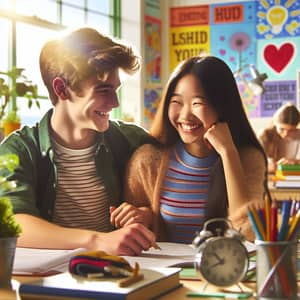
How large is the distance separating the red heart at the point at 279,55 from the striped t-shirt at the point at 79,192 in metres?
6.19

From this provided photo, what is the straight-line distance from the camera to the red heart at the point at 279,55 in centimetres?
813

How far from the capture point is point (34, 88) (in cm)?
166

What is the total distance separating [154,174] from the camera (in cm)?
217

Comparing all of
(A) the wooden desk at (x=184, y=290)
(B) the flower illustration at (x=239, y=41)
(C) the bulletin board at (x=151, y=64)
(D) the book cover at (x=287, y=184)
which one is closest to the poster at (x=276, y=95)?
(B) the flower illustration at (x=239, y=41)

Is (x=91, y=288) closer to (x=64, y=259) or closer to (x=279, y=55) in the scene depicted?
(x=64, y=259)

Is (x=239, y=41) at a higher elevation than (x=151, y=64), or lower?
higher

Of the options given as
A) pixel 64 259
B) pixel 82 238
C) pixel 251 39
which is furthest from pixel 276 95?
pixel 64 259

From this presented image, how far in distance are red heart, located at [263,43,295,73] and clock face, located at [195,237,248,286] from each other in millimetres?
6928

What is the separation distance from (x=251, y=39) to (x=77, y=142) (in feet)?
20.8

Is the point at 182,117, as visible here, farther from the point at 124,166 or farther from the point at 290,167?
the point at 290,167

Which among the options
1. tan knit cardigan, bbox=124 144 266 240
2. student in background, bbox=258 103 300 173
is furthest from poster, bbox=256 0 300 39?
tan knit cardigan, bbox=124 144 266 240

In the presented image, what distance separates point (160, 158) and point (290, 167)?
9.45 ft

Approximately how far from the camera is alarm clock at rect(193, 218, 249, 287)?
139cm

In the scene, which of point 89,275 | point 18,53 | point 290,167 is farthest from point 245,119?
point 18,53
